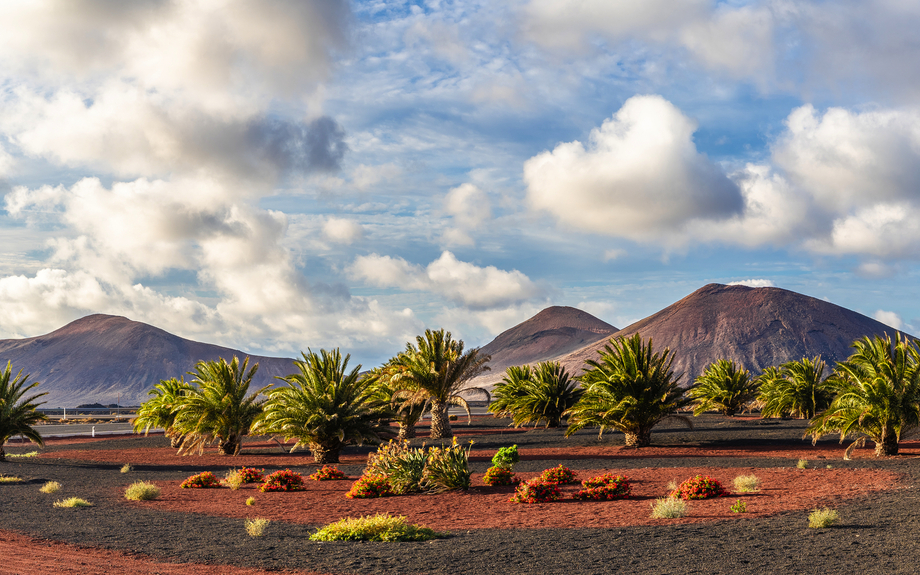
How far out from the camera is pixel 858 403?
18.2m

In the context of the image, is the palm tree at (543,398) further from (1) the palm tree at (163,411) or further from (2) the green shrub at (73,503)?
(2) the green shrub at (73,503)

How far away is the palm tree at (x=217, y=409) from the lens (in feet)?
77.9

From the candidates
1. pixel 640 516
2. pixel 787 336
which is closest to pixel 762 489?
pixel 640 516

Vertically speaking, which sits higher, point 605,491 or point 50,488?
point 605,491

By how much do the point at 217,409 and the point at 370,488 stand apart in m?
11.7

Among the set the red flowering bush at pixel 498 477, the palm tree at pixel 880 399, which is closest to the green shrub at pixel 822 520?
the red flowering bush at pixel 498 477

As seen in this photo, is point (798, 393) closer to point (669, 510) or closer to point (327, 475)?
point (327, 475)

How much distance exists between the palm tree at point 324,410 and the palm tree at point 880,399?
1355 centimetres

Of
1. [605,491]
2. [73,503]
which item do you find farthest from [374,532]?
[73,503]

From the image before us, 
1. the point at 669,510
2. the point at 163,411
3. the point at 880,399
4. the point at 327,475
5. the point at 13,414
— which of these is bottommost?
the point at 327,475

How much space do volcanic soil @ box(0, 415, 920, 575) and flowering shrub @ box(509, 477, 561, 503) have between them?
29 centimetres

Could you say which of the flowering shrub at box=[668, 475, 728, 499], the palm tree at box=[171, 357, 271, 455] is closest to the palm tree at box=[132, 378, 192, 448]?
the palm tree at box=[171, 357, 271, 455]

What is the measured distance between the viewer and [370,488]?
1430cm

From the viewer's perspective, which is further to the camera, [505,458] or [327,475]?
[327,475]
